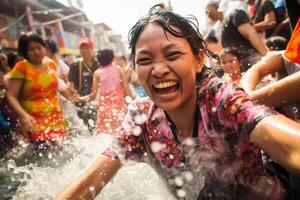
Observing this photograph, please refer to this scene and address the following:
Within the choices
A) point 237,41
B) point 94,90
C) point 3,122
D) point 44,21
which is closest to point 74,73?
point 94,90

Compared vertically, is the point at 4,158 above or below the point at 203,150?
below

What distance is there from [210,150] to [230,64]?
10.1ft

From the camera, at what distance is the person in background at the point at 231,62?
468cm

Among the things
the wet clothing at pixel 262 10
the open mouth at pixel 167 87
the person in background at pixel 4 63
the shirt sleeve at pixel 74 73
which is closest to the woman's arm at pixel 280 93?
the open mouth at pixel 167 87

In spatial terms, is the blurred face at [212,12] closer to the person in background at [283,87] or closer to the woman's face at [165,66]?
the person in background at [283,87]

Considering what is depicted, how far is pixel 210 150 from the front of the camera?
75.7 inches

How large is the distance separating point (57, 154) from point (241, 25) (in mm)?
2885

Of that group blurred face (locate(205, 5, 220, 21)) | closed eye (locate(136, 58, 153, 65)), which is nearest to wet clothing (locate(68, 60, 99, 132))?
blurred face (locate(205, 5, 220, 21))

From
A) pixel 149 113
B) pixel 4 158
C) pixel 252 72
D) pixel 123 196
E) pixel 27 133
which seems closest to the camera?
pixel 149 113

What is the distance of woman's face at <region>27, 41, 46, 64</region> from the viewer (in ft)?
14.2

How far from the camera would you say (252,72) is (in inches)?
99.3

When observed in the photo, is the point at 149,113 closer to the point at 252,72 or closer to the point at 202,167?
the point at 202,167

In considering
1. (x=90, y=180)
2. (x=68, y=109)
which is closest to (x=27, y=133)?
(x=68, y=109)

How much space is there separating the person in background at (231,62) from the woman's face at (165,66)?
112 inches
